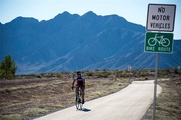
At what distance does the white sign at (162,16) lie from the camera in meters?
9.04

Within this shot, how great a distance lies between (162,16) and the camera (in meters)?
9.10

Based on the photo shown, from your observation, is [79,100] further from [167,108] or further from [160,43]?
[160,43]

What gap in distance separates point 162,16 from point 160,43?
0.86 metres

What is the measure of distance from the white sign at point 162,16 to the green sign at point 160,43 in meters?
0.22

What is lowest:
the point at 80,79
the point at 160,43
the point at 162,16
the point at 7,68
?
the point at 7,68

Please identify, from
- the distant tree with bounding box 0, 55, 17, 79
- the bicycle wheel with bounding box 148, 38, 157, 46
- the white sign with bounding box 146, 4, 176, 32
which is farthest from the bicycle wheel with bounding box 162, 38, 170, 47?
the distant tree with bounding box 0, 55, 17, 79

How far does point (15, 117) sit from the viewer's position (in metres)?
14.9

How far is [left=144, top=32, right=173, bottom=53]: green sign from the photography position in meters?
9.29

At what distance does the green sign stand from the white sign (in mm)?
219

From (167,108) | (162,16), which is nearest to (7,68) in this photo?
(167,108)

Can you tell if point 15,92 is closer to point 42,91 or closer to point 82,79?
point 42,91

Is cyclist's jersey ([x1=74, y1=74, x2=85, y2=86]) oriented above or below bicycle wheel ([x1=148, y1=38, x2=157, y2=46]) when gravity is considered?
below

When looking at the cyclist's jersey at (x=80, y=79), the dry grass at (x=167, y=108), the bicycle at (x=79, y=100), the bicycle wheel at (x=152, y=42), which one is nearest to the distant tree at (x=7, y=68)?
the dry grass at (x=167, y=108)

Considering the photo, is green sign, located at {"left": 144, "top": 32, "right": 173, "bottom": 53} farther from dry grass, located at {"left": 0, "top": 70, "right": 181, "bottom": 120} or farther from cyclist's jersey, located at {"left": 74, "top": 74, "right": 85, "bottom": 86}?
cyclist's jersey, located at {"left": 74, "top": 74, "right": 85, "bottom": 86}
